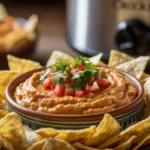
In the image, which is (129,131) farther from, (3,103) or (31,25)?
(31,25)

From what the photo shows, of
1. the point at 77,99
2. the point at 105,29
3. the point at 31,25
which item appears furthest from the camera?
the point at 31,25

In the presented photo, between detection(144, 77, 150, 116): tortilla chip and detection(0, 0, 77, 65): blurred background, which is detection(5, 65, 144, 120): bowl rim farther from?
detection(0, 0, 77, 65): blurred background

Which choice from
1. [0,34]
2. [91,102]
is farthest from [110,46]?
[91,102]

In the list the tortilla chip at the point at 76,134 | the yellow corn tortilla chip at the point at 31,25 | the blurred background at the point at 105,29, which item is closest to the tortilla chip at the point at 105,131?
the tortilla chip at the point at 76,134

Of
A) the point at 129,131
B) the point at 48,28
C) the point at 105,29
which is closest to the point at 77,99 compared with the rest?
the point at 129,131

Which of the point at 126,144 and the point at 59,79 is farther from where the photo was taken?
the point at 59,79

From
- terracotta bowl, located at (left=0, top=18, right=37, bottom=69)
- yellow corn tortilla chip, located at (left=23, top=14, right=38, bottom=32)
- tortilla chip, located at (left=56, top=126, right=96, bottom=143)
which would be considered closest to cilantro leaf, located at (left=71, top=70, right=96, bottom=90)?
tortilla chip, located at (left=56, top=126, right=96, bottom=143)
